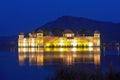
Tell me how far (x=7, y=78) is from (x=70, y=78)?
6.44 meters

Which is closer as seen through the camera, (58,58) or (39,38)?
(58,58)

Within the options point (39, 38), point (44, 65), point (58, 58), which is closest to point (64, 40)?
point (39, 38)

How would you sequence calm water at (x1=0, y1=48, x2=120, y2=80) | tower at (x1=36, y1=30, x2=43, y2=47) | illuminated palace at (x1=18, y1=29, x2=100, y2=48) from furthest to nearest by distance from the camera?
1. tower at (x1=36, y1=30, x2=43, y2=47)
2. illuminated palace at (x1=18, y1=29, x2=100, y2=48)
3. calm water at (x1=0, y1=48, x2=120, y2=80)

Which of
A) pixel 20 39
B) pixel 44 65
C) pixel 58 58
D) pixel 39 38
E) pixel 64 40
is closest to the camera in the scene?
pixel 44 65

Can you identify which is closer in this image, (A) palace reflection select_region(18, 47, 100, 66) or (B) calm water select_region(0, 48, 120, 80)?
(B) calm water select_region(0, 48, 120, 80)

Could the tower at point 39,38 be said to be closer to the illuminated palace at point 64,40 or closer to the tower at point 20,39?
the illuminated palace at point 64,40

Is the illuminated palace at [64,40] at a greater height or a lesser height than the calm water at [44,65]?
greater

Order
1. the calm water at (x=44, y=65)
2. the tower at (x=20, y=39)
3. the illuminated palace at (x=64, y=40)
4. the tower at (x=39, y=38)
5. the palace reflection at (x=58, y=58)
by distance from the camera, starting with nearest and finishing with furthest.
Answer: the calm water at (x=44, y=65) < the palace reflection at (x=58, y=58) < the illuminated palace at (x=64, y=40) < the tower at (x=39, y=38) < the tower at (x=20, y=39)

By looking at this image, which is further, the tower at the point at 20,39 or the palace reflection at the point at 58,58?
the tower at the point at 20,39

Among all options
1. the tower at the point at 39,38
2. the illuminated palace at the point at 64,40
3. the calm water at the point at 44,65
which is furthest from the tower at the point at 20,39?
the calm water at the point at 44,65

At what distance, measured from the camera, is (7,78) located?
20234 mm

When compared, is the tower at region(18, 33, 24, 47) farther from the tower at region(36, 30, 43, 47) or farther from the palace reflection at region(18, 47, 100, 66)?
the palace reflection at region(18, 47, 100, 66)

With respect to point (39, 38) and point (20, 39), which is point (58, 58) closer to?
point (39, 38)

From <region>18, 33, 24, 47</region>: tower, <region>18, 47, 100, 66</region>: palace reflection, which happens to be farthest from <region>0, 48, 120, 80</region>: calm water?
<region>18, 33, 24, 47</region>: tower
